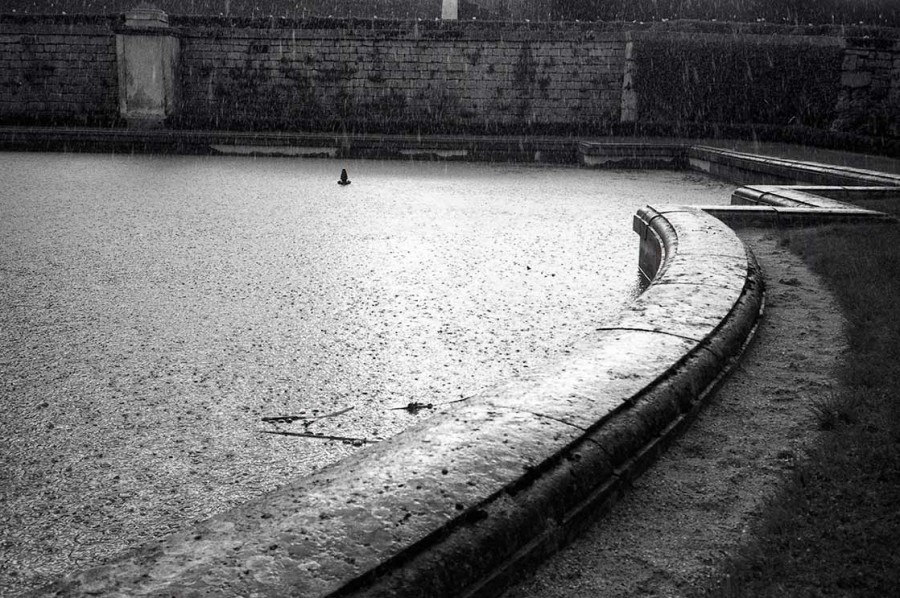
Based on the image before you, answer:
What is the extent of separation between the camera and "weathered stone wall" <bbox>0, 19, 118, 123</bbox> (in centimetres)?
1825

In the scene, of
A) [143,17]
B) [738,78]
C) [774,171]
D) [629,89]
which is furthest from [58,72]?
[774,171]

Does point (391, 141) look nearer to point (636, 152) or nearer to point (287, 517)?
point (636, 152)

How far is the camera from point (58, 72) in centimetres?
1852

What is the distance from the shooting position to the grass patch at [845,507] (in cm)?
130

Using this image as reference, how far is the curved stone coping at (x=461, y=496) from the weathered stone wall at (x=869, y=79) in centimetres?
1758

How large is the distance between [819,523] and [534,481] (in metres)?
0.57

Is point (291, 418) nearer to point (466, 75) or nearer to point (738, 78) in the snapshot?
point (466, 75)

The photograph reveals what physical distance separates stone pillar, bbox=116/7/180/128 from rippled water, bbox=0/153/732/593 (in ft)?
30.2

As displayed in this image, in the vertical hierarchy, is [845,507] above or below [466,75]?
below

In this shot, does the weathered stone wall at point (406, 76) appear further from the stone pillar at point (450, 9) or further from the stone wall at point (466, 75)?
the stone pillar at point (450, 9)

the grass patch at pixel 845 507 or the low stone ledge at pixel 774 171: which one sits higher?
the low stone ledge at pixel 774 171

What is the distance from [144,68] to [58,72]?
11.3 feet

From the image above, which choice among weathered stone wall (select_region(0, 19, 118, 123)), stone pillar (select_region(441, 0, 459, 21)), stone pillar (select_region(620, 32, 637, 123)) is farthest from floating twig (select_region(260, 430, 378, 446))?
stone pillar (select_region(441, 0, 459, 21))

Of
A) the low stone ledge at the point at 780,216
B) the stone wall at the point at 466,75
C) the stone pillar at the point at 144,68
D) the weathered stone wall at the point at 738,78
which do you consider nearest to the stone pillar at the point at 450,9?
the stone wall at the point at 466,75
